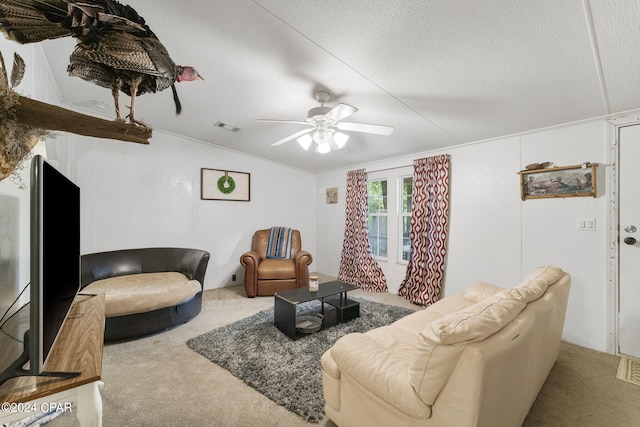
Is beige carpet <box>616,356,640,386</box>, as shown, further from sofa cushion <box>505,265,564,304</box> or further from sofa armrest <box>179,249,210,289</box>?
sofa armrest <box>179,249,210,289</box>

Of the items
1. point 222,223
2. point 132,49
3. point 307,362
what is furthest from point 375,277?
point 132,49

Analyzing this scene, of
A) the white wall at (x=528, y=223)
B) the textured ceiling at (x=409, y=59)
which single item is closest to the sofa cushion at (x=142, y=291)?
the textured ceiling at (x=409, y=59)

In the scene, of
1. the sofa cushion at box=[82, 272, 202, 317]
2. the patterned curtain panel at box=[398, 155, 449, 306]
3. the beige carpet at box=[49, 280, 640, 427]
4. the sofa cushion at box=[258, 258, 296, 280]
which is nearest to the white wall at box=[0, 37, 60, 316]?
the beige carpet at box=[49, 280, 640, 427]

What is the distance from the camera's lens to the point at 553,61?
1.66 m

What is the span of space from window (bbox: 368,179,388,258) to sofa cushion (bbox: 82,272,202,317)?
2.81 meters

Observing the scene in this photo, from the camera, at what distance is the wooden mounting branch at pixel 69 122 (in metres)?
0.79

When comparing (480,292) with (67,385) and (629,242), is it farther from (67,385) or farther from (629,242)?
(67,385)

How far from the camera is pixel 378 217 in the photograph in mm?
4496

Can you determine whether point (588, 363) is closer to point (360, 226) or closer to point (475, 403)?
point (475, 403)

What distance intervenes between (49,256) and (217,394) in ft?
4.79

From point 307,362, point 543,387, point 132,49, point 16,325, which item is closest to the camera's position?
point 132,49

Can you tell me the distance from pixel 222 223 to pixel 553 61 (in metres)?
4.30

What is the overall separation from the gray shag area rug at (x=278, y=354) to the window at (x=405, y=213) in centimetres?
115

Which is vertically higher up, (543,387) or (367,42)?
(367,42)
